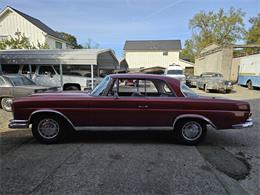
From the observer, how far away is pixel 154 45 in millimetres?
46281

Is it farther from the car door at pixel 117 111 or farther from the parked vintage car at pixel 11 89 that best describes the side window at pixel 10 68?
the car door at pixel 117 111

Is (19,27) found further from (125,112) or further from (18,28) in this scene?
(125,112)

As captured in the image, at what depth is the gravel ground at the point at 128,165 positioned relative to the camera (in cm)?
310

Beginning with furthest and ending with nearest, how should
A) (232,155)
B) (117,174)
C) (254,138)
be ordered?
(254,138)
(232,155)
(117,174)

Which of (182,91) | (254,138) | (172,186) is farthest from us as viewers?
(254,138)

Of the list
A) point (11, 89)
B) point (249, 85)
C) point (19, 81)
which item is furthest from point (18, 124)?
point (249, 85)

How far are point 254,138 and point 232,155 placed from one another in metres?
1.61

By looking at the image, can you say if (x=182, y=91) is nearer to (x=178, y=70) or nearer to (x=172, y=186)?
(x=172, y=186)

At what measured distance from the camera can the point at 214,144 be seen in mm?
5062

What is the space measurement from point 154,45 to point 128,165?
44.7m

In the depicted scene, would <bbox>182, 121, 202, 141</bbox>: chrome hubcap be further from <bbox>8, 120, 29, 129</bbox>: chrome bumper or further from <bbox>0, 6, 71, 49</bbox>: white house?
<bbox>0, 6, 71, 49</bbox>: white house

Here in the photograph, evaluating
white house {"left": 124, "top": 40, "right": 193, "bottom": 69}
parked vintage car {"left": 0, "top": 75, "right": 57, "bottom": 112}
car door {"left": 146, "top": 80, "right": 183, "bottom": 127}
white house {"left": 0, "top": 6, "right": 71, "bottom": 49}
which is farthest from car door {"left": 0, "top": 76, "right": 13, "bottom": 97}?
white house {"left": 124, "top": 40, "right": 193, "bottom": 69}

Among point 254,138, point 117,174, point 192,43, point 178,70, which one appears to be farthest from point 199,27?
point 117,174

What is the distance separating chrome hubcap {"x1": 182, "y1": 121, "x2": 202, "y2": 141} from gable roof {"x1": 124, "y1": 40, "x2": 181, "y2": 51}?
137ft
